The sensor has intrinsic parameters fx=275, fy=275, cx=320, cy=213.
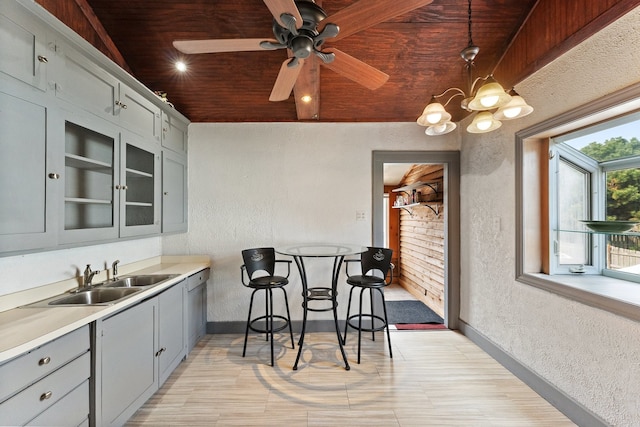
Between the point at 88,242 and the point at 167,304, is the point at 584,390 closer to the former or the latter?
the point at 167,304

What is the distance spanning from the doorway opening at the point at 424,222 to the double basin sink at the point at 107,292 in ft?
7.65

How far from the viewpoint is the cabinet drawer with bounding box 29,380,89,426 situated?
1.26 metres

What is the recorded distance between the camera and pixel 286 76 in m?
1.85

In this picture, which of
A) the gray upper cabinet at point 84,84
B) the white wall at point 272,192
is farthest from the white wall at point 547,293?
the gray upper cabinet at point 84,84

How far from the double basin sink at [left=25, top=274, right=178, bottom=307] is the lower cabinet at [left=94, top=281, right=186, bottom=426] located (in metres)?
0.15

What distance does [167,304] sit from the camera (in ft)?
7.40

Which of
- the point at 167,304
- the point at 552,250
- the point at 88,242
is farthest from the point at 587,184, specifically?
the point at 88,242

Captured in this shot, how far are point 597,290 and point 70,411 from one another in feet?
10.2

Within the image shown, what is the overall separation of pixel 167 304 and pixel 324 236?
1.72 meters

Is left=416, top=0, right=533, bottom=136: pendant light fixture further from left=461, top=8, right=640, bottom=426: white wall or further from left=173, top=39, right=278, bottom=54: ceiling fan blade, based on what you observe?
left=173, top=39, right=278, bottom=54: ceiling fan blade

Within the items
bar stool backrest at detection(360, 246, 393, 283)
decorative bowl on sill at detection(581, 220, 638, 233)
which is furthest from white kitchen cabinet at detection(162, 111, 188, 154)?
decorative bowl on sill at detection(581, 220, 638, 233)

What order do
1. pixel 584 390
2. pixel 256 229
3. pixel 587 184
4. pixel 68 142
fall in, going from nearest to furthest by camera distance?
pixel 68 142
pixel 584 390
pixel 587 184
pixel 256 229

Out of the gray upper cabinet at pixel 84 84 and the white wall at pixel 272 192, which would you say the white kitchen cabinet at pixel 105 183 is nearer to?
the gray upper cabinet at pixel 84 84

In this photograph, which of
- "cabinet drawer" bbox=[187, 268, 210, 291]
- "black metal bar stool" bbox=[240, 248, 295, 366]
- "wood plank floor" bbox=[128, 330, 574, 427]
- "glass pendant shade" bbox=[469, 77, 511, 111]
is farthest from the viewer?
"cabinet drawer" bbox=[187, 268, 210, 291]
